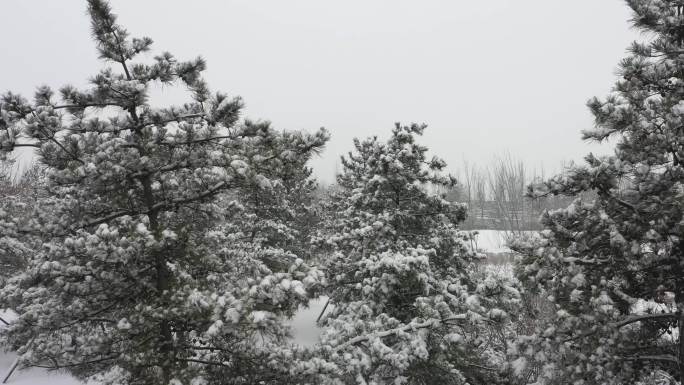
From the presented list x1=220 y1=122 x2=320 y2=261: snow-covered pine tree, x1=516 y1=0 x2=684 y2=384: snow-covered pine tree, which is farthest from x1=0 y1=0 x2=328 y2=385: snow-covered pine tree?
x1=220 y1=122 x2=320 y2=261: snow-covered pine tree

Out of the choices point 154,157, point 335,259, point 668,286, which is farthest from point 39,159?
point 668,286

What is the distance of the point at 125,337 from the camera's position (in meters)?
5.29

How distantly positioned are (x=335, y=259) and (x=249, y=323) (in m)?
6.06

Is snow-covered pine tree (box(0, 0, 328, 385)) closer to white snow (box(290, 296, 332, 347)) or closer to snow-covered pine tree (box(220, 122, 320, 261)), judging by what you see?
snow-covered pine tree (box(220, 122, 320, 261))

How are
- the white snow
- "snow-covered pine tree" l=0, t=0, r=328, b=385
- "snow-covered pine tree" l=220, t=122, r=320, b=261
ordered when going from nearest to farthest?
"snow-covered pine tree" l=0, t=0, r=328, b=385, "snow-covered pine tree" l=220, t=122, r=320, b=261, the white snow

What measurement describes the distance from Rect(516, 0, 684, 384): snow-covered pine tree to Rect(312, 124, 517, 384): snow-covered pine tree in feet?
4.03

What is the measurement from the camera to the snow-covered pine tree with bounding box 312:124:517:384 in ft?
22.7

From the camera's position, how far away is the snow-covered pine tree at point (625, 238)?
4969 mm

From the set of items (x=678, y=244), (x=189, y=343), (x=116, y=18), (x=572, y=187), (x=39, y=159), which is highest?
(x=116, y=18)

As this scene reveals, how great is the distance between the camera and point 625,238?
17.5 ft

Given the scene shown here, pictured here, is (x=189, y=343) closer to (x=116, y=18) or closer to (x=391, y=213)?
(x=116, y=18)

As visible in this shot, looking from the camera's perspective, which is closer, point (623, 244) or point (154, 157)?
point (623, 244)

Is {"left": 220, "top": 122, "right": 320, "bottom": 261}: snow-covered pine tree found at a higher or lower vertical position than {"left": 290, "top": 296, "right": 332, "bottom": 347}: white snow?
higher

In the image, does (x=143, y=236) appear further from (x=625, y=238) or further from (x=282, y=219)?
(x=282, y=219)
